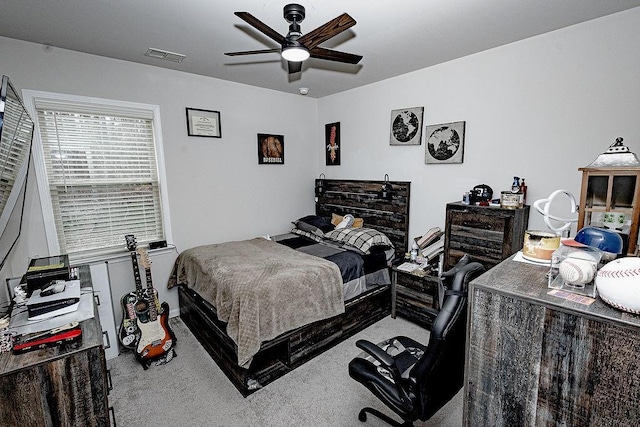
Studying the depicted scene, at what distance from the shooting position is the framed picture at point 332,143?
4213mm

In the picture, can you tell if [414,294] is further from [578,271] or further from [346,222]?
[578,271]

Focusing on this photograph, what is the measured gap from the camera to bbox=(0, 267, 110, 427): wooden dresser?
3.76ft

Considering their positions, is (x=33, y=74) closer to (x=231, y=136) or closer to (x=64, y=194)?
(x=64, y=194)

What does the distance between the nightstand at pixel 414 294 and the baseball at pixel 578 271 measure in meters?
1.89

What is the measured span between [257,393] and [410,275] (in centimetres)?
180

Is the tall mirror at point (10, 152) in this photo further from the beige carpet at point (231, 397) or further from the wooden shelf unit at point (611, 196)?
the wooden shelf unit at point (611, 196)

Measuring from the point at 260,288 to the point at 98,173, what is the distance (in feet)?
6.80

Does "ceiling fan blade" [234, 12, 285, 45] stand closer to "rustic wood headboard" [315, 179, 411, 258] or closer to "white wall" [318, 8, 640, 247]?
"white wall" [318, 8, 640, 247]

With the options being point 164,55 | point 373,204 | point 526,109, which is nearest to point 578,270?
point 526,109

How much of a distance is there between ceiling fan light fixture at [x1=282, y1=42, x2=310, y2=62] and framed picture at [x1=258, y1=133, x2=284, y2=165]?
84.5 inches

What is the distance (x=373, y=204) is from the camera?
12.6ft

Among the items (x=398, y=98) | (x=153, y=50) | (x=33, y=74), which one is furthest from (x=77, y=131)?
(x=398, y=98)

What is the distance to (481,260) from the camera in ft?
8.52

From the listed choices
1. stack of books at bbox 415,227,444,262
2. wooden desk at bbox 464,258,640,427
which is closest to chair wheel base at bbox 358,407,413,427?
wooden desk at bbox 464,258,640,427
